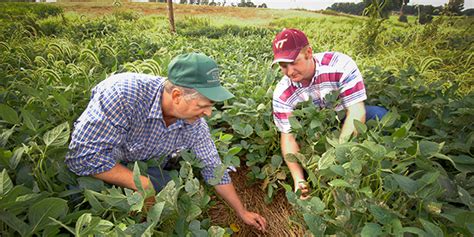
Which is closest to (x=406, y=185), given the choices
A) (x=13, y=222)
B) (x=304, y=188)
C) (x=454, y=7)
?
(x=304, y=188)

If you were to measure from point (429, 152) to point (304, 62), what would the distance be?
60cm

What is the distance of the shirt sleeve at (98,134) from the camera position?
3.32 feet

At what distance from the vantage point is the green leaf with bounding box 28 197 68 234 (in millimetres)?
745

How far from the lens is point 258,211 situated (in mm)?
1422

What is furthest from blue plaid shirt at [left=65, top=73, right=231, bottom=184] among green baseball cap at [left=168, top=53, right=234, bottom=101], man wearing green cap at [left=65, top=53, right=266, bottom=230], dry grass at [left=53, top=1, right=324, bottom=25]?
dry grass at [left=53, top=1, right=324, bottom=25]

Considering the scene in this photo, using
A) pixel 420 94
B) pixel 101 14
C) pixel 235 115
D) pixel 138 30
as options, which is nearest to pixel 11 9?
pixel 101 14

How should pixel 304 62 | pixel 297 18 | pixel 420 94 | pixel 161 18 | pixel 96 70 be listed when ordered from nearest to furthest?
pixel 304 62 < pixel 420 94 < pixel 96 70 < pixel 297 18 < pixel 161 18

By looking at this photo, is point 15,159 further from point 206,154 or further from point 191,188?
point 206,154

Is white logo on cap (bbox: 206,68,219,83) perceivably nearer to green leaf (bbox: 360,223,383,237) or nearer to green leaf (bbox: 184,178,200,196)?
green leaf (bbox: 184,178,200,196)

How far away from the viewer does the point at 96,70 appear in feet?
6.57

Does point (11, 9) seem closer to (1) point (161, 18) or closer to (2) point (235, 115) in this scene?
(1) point (161, 18)

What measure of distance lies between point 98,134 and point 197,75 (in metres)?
0.31

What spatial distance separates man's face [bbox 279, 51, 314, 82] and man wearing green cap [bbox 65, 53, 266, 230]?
414mm

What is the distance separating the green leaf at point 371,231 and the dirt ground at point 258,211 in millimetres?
440
